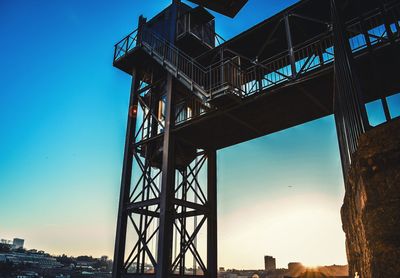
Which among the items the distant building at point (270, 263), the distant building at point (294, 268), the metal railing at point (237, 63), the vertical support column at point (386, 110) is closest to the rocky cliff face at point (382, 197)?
the vertical support column at point (386, 110)

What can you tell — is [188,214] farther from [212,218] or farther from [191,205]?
[191,205]

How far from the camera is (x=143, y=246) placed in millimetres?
13945

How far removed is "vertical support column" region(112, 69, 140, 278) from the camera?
1389 centimetres

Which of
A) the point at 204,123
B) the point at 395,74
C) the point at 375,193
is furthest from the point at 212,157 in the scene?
the point at 375,193

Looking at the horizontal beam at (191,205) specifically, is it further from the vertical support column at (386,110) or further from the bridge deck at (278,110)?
the vertical support column at (386,110)

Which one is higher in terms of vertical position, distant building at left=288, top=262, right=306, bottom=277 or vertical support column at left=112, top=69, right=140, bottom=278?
vertical support column at left=112, top=69, right=140, bottom=278

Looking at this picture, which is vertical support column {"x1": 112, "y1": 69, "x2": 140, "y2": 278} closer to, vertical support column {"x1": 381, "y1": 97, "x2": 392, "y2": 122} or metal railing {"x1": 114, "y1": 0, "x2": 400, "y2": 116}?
metal railing {"x1": 114, "y1": 0, "x2": 400, "y2": 116}

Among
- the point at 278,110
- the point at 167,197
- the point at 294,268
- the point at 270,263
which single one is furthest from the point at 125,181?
the point at 270,263

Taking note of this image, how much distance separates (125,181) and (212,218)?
454cm

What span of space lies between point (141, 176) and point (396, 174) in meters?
14.2

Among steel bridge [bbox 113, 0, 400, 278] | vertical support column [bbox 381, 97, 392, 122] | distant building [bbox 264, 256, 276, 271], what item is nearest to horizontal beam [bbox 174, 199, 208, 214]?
steel bridge [bbox 113, 0, 400, 278]

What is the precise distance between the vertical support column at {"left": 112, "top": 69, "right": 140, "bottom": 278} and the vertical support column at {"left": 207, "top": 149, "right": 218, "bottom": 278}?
3.89 m

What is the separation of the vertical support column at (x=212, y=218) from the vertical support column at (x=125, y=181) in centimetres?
389

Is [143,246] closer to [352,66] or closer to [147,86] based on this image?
[147,86]
